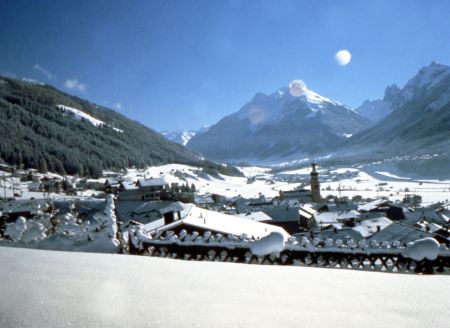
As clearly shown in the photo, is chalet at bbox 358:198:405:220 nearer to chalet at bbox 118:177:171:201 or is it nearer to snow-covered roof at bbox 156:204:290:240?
snow-covered roof at bbox 156:204:290:240

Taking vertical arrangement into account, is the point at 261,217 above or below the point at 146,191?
below

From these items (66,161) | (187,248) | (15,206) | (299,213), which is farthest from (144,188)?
(187,248)

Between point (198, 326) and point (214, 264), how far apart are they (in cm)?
408

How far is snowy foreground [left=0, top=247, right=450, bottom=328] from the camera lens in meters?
4.14

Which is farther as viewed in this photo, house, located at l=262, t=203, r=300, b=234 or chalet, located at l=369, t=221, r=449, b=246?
house, located at l=262, t=203, r=300, b=234

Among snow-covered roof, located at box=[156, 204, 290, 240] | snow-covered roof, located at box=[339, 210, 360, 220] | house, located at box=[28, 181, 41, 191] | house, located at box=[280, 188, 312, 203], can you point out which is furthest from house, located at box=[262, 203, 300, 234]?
house, located at box=[28, 181, 41, 191]

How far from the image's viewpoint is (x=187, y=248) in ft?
32.7

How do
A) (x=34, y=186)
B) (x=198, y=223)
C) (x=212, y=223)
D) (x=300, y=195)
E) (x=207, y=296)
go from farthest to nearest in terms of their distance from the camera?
1. (x=34, y=186)
2. (x=300, y=195)
3. (x=212, y=223)
4. (x=198, y=223)
5. (x=207, y=296)

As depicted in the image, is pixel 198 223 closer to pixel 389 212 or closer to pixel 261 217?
pixel 261 217

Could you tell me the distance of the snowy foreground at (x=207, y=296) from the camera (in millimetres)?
4137

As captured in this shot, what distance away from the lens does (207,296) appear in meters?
5.09

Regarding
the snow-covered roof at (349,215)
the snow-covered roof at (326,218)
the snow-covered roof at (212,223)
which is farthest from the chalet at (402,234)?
the snow-covered roof at (349,215)

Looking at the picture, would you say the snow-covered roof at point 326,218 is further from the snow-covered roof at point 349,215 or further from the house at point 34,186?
the house at point 34,186

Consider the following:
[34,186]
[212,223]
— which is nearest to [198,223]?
[212,223]
